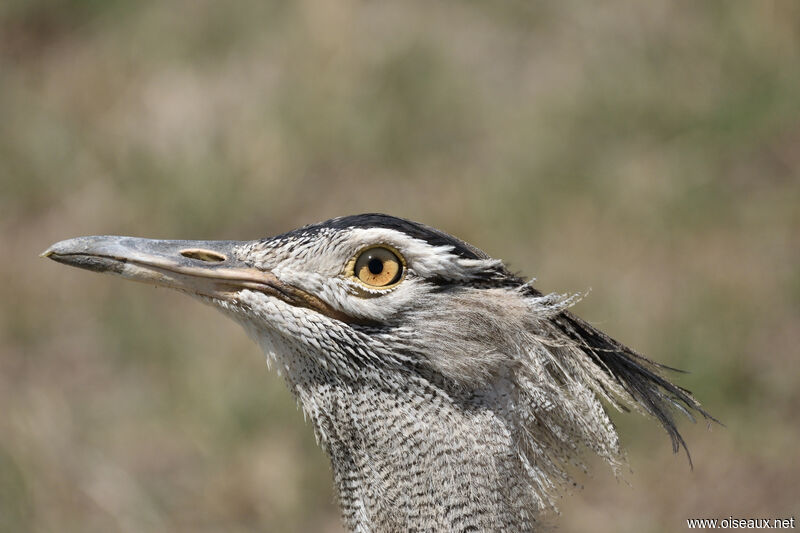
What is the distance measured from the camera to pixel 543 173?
5.25 m

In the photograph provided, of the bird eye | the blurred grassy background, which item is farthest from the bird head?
the blurred grassy background

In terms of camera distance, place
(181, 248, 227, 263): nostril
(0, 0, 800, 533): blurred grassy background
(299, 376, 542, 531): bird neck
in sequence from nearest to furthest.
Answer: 1. (299, 376, 542, 531): bird neck
2. (181, 248, 227, 263): nostril
3. (0, 0, 800, 533): blurred grassy background

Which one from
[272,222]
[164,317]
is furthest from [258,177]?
[164,317]

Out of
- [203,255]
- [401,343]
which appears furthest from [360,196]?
[401,343]

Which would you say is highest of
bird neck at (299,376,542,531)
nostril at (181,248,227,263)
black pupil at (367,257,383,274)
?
nostril at (181,248,227,263)

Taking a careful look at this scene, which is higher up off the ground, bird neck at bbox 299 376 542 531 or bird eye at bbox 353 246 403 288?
bird eye at bbox 353 246 403 288

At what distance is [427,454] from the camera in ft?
6.56

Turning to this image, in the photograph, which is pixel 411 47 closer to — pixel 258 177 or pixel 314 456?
pixel 258 177

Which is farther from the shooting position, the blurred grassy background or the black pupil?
the blurred grassy background

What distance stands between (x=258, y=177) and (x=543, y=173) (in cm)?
175

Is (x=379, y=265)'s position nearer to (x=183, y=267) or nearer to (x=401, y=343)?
(x=401, y=343)

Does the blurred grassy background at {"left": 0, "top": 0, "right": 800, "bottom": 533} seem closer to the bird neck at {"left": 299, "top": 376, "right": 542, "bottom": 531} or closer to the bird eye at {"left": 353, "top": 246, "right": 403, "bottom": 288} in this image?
the bird neck at {"left": 299, "top": 376, "right": 542, "bottom": 531}

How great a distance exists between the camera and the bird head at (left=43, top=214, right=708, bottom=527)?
201 centimetres

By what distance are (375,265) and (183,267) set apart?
450 mm
